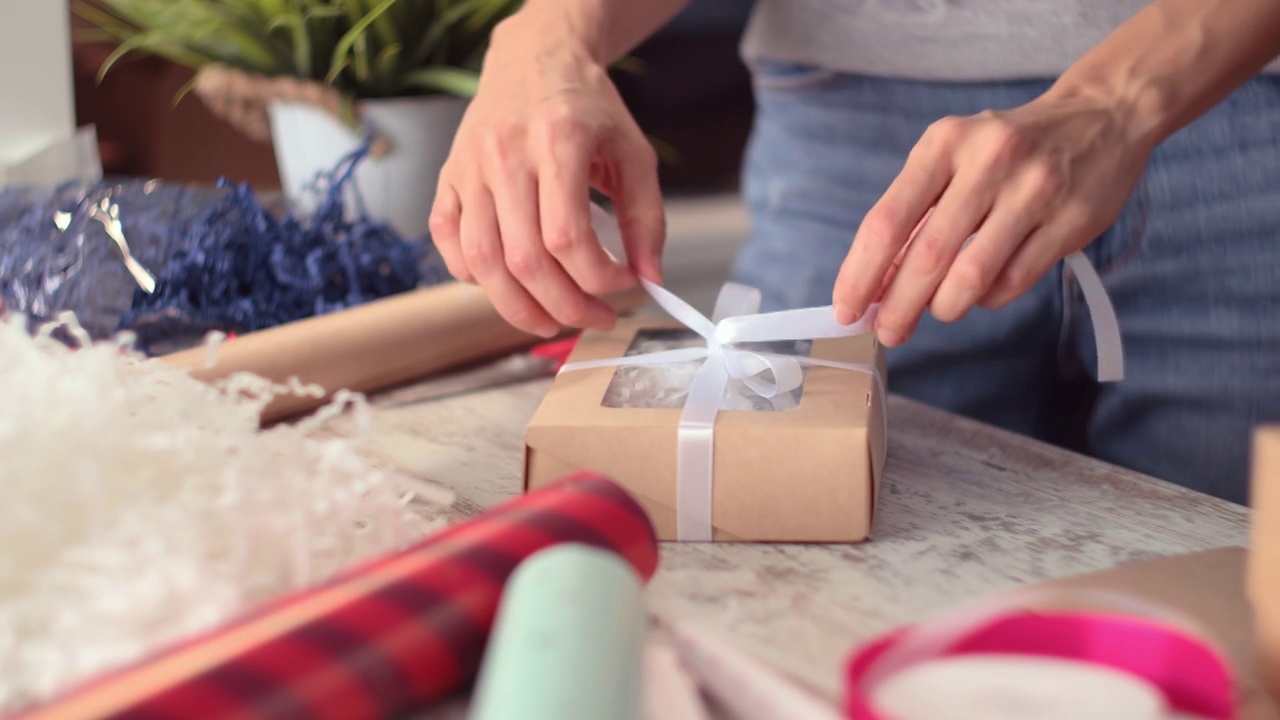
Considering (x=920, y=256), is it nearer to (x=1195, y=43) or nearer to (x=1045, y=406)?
(x=1195, y=43)

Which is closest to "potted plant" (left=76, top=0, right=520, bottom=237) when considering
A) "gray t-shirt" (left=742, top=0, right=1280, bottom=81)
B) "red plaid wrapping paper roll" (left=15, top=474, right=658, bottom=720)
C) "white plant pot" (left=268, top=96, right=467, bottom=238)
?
"white plant pot" (left=268, top=96, right=467, bottom=238)

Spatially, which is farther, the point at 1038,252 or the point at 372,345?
the point at 372,345

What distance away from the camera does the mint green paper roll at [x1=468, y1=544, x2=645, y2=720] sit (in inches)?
12.3

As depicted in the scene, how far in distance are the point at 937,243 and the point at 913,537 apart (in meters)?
0.16

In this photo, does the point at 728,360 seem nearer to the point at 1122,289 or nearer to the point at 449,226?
the point at 449,226

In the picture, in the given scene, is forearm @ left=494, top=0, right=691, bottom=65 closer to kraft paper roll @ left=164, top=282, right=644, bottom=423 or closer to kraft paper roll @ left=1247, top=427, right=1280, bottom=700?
kraft paper roll @ left=164, top=282, right=644, bottom=423

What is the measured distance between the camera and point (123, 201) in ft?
2.96

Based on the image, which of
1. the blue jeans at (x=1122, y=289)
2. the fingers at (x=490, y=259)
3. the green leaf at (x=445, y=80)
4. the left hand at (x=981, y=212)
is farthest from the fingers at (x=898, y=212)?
the green leaf at (x=445, y=80)

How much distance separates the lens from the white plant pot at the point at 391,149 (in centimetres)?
114

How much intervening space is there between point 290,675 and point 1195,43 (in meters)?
0.63

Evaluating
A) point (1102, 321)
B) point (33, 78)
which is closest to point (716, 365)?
point (1102, 321)

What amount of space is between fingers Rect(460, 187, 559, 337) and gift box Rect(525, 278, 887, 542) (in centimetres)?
9

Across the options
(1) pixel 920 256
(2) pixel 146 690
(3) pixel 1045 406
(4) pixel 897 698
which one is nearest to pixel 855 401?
(1) pixel 920 256

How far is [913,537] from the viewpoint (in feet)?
1.96
